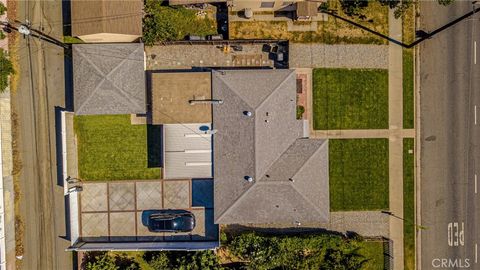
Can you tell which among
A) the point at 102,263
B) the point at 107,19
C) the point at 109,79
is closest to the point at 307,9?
the point at 107,19

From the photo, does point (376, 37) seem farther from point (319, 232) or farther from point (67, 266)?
point (67, 266)

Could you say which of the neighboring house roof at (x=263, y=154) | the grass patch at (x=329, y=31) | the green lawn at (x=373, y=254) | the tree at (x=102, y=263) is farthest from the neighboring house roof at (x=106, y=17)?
the green lawn at (x=373, y=254)

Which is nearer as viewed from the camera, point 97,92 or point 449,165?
point 97,92

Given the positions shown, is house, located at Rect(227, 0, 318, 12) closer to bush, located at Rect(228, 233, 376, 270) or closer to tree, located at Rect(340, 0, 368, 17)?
tree, located at Rect(340, 0, 368, 17)

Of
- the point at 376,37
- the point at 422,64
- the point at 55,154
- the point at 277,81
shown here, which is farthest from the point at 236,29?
the point at 55,154

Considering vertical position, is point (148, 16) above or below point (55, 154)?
above

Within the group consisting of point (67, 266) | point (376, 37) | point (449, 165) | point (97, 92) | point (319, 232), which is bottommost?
point (67, 266)

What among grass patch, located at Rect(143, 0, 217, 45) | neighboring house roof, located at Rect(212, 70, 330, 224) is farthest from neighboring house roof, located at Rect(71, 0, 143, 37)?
neighboring house roof, located at Rect(212, 70, 330, 224)
